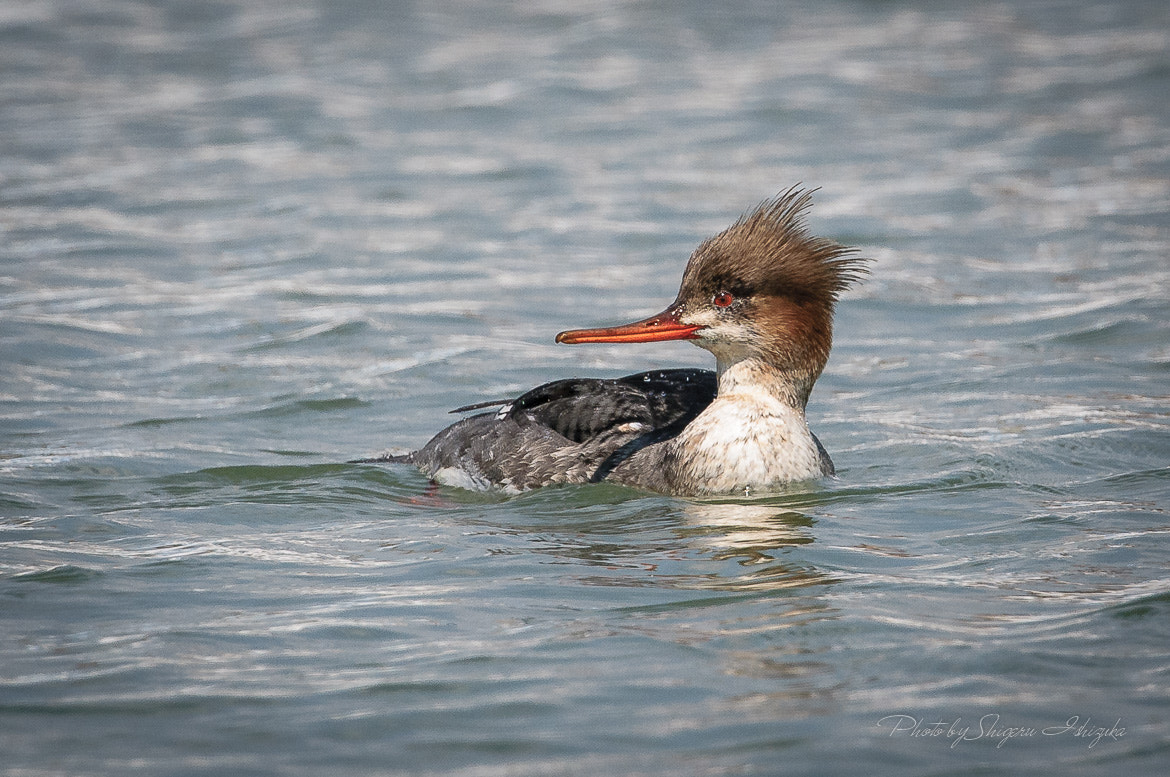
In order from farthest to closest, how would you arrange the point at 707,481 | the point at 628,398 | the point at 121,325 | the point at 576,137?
the point at 576,137
the point at 121,325
the point at 628,398
the point at 707,481

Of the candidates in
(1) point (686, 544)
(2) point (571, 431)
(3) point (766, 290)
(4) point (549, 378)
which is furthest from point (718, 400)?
(4) point (549, 378)

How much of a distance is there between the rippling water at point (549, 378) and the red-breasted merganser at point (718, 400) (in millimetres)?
209

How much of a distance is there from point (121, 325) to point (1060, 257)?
8425 millimetres

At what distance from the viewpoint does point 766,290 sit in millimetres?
7414

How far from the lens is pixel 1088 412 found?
9141 mm

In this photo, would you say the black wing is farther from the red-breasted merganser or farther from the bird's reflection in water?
the bird's reflection in water

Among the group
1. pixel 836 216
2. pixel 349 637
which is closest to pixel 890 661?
pixel 349 637

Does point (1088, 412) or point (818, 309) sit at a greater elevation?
point (818, 309)

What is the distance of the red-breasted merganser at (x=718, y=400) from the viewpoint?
741 centimetres

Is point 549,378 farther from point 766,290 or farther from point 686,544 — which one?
point 686,544

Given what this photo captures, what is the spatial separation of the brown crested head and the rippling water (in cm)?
83

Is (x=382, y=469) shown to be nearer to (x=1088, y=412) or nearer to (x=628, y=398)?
(x=628, y=398)

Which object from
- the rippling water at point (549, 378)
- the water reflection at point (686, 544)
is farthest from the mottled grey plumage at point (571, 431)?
the water reflection at point (686, 544)

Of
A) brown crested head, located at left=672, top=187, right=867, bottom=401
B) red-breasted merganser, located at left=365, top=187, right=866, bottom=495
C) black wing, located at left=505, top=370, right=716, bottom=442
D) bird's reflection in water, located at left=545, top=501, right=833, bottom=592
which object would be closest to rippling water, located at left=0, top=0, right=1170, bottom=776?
bird's reflection in water, located at left=545, top=501, right=833, bottom=592
